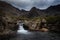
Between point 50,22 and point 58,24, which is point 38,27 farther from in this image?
point 58,24

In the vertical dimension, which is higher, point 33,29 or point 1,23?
point 1,23

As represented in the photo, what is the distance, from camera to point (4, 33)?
312 ft

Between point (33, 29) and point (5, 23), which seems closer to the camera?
point (5, 23)

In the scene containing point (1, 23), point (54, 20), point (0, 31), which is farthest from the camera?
point (54, 20)

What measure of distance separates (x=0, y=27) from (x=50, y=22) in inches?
2655

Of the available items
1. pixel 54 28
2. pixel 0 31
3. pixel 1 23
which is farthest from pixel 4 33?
pixel 54 28

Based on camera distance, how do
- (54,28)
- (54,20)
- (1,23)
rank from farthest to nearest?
(54,20)
(54,28)
(1,23)

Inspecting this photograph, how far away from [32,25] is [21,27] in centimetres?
1212

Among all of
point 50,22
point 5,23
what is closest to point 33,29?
point 50,22

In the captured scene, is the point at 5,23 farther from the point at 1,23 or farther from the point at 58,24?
the point at 58,24

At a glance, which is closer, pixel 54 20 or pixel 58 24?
pixel 58 24

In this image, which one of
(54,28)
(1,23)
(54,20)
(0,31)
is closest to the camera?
(0,31)

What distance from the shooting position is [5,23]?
4186 inches

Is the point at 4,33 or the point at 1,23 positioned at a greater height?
the point at 1,23
